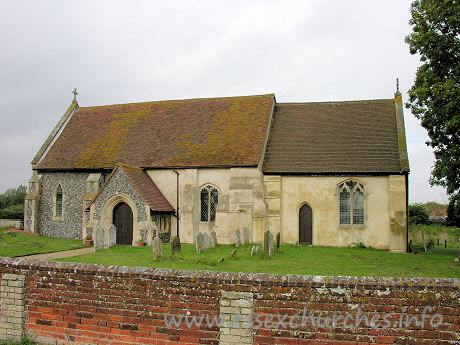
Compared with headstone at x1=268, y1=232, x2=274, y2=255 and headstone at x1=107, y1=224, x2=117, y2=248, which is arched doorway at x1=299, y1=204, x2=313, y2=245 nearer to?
headstone at x1=268, y1=232, x2=274, y2=255

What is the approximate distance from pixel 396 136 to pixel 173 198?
14.4m

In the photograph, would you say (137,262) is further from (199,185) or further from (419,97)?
(419,97)

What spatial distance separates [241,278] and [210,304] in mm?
641

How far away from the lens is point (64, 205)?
2730cm

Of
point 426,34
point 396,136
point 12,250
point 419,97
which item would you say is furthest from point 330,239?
point 12,250

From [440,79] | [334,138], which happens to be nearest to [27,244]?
[334,138]

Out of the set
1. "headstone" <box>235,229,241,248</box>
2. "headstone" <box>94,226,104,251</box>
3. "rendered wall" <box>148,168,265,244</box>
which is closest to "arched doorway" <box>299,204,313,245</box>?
"rendered wall" <box>148,168,265,244</box>

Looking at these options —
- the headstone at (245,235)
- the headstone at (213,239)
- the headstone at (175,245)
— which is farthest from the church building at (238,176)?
the headstone at (175,245)

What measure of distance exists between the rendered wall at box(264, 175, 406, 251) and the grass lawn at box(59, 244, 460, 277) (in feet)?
4.15

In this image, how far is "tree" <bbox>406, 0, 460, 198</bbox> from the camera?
17.5 metres

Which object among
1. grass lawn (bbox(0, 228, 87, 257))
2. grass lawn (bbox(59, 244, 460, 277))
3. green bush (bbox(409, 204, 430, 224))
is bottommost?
grass lawn (bbox(59, 244, 460, 277))

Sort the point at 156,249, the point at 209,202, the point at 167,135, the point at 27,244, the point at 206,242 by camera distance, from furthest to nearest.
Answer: the point at 167,135 < the point at 209,202 < the point at 27,244 < the point at 206,242 < the point at 156,249

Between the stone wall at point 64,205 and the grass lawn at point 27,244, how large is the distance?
3.18 feet

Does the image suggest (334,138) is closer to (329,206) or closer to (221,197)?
(329,206)
